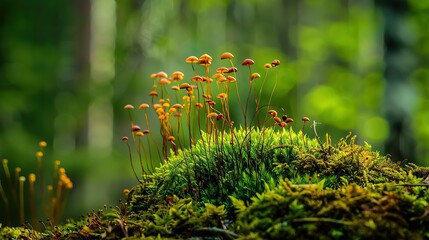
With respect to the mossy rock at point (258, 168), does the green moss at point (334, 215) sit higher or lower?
higher

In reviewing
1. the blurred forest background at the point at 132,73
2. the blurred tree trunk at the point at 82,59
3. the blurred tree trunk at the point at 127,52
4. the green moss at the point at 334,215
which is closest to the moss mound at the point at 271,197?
the green moss at the point at 334,215

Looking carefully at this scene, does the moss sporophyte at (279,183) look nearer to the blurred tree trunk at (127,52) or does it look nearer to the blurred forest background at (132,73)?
the blurred forest background at (132,73)

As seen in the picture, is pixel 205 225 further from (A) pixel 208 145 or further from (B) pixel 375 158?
(B) pixel 375 158

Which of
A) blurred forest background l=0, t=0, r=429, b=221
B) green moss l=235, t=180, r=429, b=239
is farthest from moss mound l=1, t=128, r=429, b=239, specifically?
blurred forest background l=0, t=0, r=429, b=221

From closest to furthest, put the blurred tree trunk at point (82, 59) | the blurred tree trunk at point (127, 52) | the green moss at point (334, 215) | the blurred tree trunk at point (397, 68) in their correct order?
the green moss at point (334, 215), the blurred tree trunk at point (397, 68), the blurred tree trunk at point (82, 59), the blurred tree trunk at point (127, 52)

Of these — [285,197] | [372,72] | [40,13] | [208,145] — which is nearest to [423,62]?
[372,72]

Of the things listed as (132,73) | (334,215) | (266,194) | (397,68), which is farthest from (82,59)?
(334,215)
